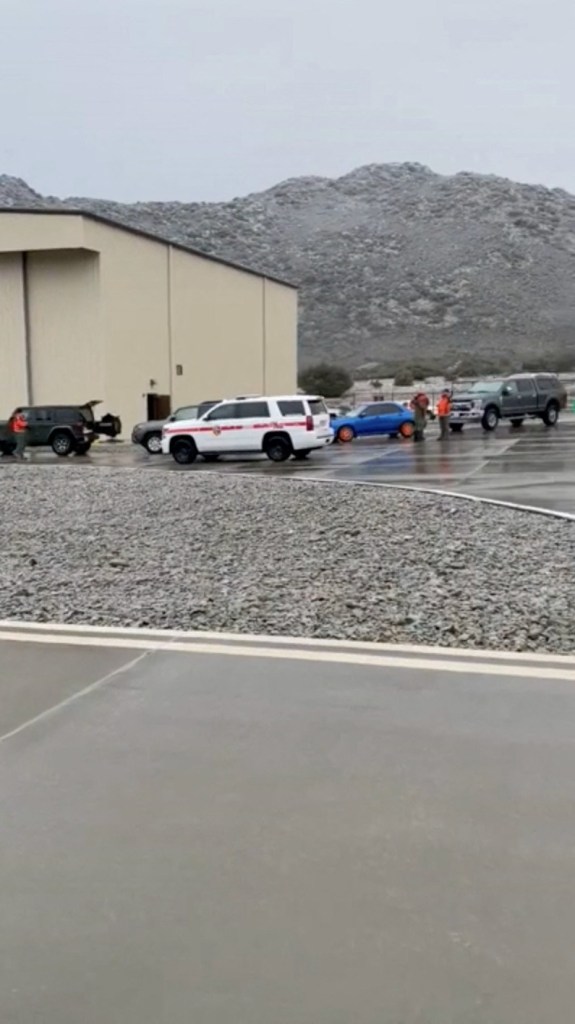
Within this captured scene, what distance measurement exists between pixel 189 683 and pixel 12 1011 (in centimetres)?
312

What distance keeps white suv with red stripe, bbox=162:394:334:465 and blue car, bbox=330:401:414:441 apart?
8.23 metres

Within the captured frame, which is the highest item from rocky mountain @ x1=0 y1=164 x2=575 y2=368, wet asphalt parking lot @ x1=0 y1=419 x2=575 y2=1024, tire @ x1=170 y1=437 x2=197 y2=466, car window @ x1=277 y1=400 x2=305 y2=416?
rocky mountain @ x1=0 y1=164 x2=575 y2=368

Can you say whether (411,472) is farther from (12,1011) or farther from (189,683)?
(12,1011)

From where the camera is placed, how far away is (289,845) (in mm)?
3826

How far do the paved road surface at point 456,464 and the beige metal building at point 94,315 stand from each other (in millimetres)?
5496

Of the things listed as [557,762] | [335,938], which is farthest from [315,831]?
[557,762]

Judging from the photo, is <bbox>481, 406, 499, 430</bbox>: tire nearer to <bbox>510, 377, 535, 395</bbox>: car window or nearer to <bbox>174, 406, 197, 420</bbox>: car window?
<bbox>510, 377, 535, 395</bbox>: car window

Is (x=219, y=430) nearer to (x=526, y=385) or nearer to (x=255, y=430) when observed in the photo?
(x=255, y=430)

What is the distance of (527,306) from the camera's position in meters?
97.0

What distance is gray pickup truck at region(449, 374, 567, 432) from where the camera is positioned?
117 ft

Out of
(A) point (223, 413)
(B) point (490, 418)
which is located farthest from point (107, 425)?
(B) point (490, 418)

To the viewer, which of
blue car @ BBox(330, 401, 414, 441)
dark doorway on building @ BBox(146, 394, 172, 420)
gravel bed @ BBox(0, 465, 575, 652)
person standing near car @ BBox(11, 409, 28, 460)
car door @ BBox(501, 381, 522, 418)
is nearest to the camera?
gravel bed @ BBox(0, 465, 575, 652)

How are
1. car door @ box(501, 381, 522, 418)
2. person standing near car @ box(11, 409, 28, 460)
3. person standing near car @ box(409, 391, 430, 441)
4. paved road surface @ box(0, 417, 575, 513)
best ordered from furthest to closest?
car door @ box(501, 381, 522, 418) → person standing near car @ box(409, 391, 430, 441) → person standing near car @ box(11, 409, 28, 460) → paved road surface @ box(0, 417, 575, 513)

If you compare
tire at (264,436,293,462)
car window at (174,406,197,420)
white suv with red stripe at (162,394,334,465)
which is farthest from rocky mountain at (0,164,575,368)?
tire at (264,436,293,462)
